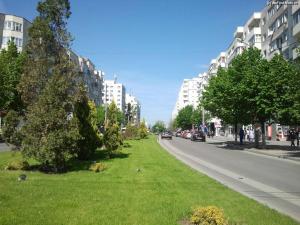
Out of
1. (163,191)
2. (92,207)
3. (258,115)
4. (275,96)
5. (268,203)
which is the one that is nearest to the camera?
(92,207)

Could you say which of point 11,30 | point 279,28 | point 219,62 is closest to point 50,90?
point 279,28

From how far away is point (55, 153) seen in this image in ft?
51.2

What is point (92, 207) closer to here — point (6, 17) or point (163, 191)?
point (163, 191)

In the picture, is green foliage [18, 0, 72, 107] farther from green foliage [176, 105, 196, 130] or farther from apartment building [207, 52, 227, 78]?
green foliage [176, 105, 196, 130]

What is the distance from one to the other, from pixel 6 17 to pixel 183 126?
282 feet

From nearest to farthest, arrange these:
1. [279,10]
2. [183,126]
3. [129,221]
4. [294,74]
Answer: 1. [129,221]
2. [294,74]
3. [279,10]
4. [183,126]

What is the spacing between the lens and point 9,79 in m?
47.8

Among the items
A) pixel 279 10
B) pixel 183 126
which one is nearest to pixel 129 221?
pixel 279 10

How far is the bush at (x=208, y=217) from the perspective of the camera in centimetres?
696

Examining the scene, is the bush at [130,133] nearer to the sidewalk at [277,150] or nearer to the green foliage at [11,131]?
the sidewalk at [277,150]

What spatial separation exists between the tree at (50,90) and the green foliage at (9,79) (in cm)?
3085

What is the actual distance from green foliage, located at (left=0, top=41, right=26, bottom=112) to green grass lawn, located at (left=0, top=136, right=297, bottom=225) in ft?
116

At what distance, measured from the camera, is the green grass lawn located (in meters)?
7.79

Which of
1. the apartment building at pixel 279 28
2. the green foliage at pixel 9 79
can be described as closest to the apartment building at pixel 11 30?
the green foliage at pixel 9 79
